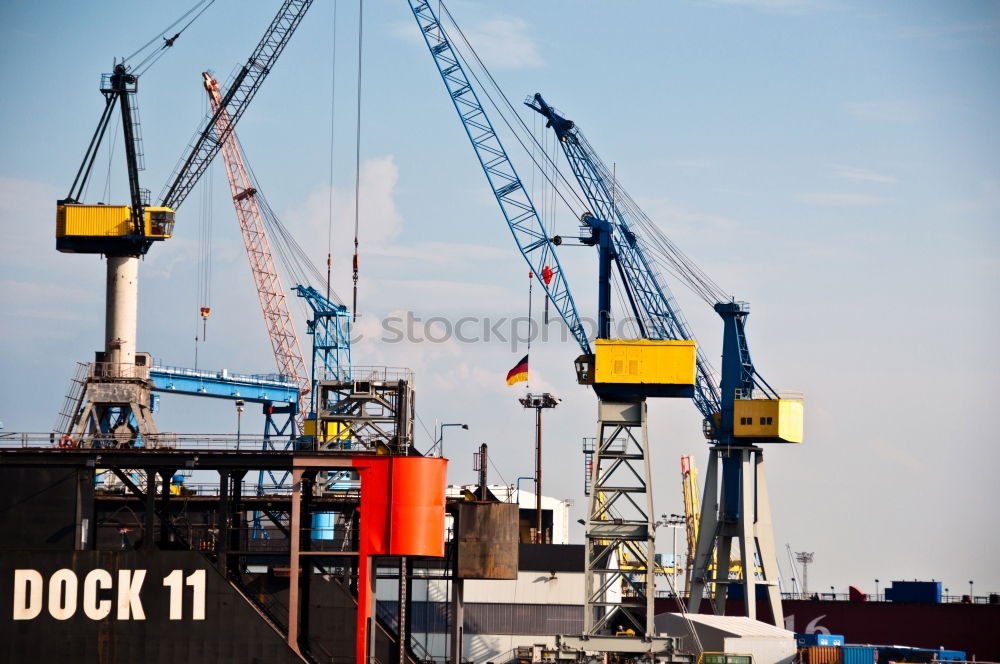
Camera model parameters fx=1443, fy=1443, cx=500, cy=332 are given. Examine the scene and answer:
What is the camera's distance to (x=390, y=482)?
6819 centimetres

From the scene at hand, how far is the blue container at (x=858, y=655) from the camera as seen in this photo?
9556 cm

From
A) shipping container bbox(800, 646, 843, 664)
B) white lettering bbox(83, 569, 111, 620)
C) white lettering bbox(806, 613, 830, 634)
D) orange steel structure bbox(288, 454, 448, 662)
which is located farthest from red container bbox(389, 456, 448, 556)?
white lettering bbox(806, 613, 830, 634)

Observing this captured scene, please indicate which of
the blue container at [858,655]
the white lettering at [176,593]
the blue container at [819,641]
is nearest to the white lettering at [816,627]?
the blue container at [819,641]

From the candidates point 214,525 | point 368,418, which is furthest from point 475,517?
point 214,525

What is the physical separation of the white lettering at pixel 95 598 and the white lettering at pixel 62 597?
21.5 inches

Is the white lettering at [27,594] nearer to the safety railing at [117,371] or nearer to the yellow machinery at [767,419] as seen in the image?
the safety railing at [117,371]

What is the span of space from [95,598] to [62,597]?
4.98 feet

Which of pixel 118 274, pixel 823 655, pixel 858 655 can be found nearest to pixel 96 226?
pixel 118 274

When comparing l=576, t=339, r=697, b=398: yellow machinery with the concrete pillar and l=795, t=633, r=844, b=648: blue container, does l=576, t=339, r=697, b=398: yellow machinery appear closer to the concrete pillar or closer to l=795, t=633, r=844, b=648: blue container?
l=795, t=633, r=844, b=648: blue container

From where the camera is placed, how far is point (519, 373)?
12275 centimetres

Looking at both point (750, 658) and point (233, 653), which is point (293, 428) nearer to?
point (750, 658)

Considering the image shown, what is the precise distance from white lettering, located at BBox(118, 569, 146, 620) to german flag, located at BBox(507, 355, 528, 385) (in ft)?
192

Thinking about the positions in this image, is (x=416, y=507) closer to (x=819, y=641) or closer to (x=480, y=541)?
(x=480, y=541)

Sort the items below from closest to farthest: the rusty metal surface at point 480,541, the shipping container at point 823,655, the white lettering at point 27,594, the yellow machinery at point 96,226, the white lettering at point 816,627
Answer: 1. the white lettering at point 27,594
2. the rusty metal surface at point 480,541
3. the yellow machinery at point 96,226
4. the shipping container at point 823,655
5. the white lettering at point 816,627
